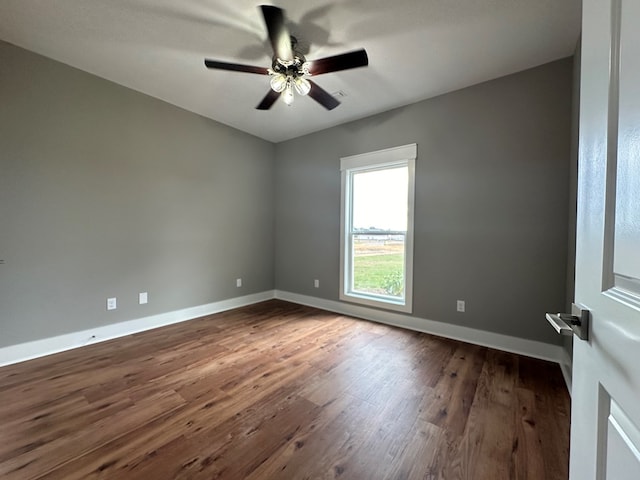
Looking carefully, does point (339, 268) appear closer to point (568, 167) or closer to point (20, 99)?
point (568, 167)

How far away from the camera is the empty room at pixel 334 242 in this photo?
0.70 metres

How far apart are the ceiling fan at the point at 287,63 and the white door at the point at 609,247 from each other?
1394 mm

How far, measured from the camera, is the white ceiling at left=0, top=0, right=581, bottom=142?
1754 millimetres

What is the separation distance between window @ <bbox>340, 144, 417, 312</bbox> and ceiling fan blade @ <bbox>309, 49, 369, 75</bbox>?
58.3 inches

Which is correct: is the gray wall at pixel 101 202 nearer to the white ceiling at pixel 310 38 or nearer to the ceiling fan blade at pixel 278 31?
the white ceiling at pixel 310 38

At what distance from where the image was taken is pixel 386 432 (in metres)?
1.48

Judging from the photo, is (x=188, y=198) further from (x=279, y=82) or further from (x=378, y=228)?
(x=378, y=228)

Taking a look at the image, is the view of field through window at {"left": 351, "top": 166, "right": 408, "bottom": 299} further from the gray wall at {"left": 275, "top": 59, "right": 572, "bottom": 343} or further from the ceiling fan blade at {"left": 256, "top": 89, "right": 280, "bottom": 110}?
the ceiling fan blade at {"left": 256, "top": 89, "right": 280, "bottom": 110}

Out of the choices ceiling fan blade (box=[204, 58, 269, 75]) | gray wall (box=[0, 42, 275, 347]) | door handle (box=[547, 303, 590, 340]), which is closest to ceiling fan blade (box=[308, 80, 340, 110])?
ceiling fan blade (box=[204, 58, 269, 75])

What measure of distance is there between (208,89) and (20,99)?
60.2 inches

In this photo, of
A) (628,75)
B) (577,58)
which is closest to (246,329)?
(628,75)

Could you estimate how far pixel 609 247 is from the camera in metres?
0.54

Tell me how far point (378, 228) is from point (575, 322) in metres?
2.79

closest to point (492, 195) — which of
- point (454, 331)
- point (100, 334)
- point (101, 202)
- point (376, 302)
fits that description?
point (454, 331)
